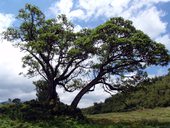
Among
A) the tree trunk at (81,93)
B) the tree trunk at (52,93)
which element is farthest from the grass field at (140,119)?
the tree trunk at (52,93)

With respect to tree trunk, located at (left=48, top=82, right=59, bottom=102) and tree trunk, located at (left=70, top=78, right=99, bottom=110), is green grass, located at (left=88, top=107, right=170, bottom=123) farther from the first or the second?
tree trunk, located at (left=48, top=82, right=59, bottom=102)

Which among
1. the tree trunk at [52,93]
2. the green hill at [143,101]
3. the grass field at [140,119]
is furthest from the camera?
the green hill at [143,101]

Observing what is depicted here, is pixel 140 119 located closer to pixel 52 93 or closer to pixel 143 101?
pixel 52 93

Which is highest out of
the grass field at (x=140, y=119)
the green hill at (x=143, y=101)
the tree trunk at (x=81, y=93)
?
the green hill at (x=143, y=101)

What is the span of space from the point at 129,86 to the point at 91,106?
120 ft

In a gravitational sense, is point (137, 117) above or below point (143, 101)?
below

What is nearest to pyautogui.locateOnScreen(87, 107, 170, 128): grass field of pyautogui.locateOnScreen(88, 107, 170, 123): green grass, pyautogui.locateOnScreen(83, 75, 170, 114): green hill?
pyautogui.locateOnScreen(88, 107, 170, 123): green grass

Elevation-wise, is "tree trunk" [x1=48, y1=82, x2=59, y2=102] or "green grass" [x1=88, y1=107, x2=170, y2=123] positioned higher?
"tree trunk" [x1=48, y1=82, x2=59, y2=102]

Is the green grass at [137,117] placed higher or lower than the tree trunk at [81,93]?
lower

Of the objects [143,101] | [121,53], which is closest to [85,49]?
[121,53]

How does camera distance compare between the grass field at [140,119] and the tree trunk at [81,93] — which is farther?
the tree trunk at [81,93]

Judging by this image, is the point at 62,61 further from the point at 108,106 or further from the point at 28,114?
the point at 108,106

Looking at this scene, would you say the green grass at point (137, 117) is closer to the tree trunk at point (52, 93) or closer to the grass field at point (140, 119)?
the grass field at point (140, 119)

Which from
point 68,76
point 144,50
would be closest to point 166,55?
point 144,50
